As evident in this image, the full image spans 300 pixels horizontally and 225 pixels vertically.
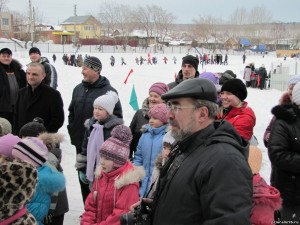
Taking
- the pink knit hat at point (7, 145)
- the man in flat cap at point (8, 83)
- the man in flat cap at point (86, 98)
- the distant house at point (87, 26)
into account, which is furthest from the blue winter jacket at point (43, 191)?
the distant house at point (87, 26)

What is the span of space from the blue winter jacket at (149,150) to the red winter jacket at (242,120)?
0.69 meters

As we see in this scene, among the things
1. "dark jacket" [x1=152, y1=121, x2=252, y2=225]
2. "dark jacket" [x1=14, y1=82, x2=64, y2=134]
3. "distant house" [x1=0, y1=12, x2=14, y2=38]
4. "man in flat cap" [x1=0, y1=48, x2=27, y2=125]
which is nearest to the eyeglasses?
"dark jacket" [x1=152, y1=121, x2=252, y2=225]

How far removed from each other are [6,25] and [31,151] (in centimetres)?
8422

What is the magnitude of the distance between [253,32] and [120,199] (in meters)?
133

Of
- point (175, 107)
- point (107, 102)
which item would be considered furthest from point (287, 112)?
point (175, 107)

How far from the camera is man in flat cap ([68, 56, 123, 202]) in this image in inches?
201

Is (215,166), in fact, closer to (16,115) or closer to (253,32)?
(16,115)

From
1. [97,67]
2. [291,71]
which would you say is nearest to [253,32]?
[291,71]

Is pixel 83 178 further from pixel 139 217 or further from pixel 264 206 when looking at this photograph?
pixel 264 206

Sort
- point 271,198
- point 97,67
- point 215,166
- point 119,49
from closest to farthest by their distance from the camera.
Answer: point 215,166
point 271,198
point 97,67
point 119,49

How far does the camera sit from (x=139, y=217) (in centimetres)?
229

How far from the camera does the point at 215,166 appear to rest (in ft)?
6.17

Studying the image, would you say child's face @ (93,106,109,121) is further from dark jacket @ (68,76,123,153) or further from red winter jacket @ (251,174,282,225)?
red winter jacket @ (251,174,282,225)

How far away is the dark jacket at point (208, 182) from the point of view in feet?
5.95
